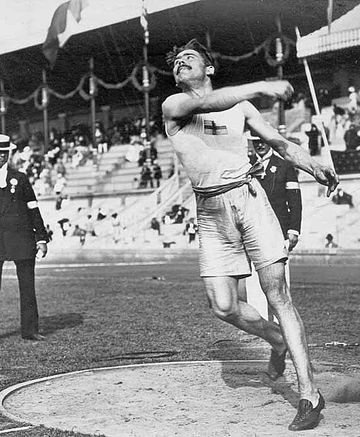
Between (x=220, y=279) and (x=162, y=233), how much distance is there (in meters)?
26.4

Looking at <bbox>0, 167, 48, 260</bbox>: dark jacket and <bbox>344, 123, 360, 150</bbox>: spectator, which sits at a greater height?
<bbox>0, 167, 48, 260</bbox>: dark jacket

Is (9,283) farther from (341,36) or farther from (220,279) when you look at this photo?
(341,36)

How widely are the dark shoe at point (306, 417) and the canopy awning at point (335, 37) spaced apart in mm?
25704

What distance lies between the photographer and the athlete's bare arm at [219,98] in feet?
16.2

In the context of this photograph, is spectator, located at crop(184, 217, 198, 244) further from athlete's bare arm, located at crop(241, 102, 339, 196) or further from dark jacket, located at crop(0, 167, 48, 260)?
athlete's bare arm, located at crop(241, 102, 339, 196)

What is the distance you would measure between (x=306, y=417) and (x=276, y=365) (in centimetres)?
142

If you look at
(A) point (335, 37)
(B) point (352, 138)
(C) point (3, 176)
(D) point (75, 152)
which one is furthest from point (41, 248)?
(D) point (75, 152)

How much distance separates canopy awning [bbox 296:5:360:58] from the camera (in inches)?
1206

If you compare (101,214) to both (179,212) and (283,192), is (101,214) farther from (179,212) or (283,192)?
(283,192)

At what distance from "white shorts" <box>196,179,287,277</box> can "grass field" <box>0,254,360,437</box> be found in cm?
152

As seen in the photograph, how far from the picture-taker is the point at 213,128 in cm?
564

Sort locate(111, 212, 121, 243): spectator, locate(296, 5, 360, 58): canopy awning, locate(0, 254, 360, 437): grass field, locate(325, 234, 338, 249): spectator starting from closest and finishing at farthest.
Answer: locate(0, 254, 360, 437): grass field
locate(325, 234, 338, 249): spectator
locate(296, 5, 360, 58): canopy awning
locate(111, 212, 121, 243): spectator

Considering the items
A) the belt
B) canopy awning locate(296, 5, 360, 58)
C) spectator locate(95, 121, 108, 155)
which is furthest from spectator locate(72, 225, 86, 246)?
the belt

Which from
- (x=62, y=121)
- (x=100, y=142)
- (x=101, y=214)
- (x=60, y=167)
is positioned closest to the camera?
(x=101, y=214)
